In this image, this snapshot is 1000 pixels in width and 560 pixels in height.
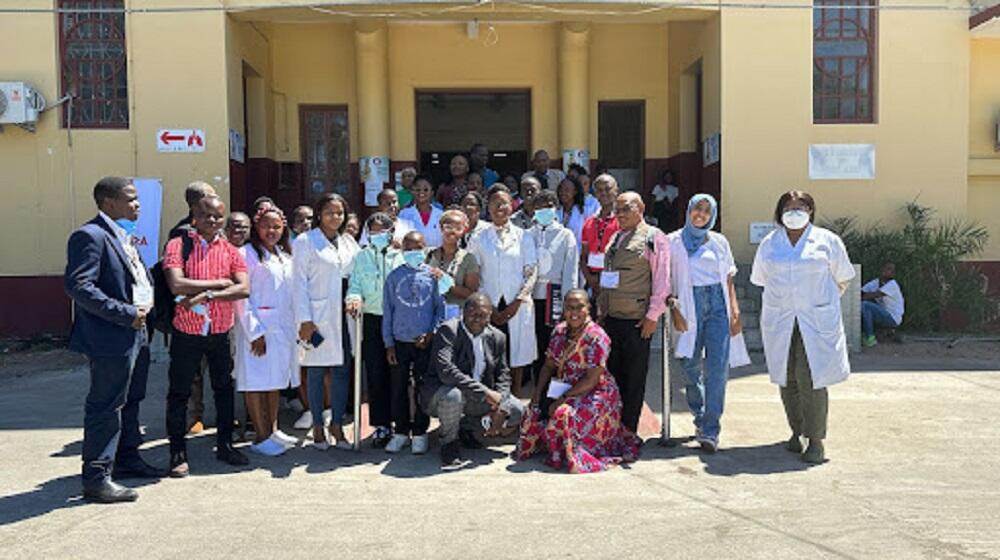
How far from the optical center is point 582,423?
5820mm

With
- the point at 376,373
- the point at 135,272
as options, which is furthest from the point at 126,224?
the point at 376,373

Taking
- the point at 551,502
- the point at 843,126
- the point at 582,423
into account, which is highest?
the point at 843,126

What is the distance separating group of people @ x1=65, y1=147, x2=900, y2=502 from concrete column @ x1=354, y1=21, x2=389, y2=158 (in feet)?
20.8

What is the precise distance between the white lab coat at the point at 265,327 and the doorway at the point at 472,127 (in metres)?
7.84

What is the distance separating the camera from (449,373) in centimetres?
586

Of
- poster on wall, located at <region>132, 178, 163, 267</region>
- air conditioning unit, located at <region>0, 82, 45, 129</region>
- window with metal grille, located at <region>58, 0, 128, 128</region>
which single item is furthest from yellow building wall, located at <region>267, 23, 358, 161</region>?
air conditioning unit, located at <region>0, 82, 45, 129</region>

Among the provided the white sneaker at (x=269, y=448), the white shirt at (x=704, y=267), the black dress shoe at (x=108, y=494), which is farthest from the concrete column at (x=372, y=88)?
the black dress shoe at (x=108, y=494)

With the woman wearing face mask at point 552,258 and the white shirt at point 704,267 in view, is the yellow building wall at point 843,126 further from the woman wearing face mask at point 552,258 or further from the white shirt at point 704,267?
the white shirt at point 704,267

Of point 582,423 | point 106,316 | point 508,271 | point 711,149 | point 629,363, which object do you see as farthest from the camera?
point 711,149

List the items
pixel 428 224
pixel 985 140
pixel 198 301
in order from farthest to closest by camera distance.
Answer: pixel 985 140 → pixel 428 224 → pixel 198 301

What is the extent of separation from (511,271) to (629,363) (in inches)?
47.5

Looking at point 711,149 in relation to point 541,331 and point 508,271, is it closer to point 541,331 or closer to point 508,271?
point 541,331

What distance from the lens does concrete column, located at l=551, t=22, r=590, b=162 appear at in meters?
12.9

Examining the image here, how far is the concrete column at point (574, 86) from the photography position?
12.9 meters
